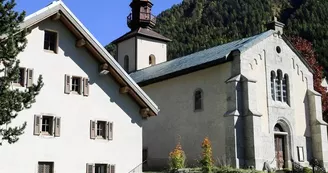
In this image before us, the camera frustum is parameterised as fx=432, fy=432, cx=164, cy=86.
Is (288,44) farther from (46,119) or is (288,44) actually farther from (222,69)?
(46,119)

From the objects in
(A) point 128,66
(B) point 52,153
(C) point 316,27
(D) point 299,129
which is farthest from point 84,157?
(C) point 316,27

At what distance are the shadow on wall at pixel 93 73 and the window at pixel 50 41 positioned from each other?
0.23 meters

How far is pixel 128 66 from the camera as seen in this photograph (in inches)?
1688

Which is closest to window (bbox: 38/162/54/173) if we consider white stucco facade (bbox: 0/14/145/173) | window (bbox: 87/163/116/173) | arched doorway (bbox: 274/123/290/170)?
white stucco facade (bbox: 0/14/145/173)

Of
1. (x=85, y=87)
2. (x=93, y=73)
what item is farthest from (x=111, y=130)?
(x=93, y=73)

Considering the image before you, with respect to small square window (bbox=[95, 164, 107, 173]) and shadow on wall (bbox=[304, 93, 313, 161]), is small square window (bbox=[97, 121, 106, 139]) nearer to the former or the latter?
small square window (bbox=[95, 164, 107, 173])

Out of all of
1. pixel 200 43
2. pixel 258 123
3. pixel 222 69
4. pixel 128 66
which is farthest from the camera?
pixel 200 43

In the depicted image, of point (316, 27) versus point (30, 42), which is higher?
point (316, 27)

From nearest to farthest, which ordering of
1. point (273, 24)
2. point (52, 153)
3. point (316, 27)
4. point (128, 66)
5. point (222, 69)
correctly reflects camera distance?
point (52, 153), point (222, 69), point (273, 24), point (128, 66), point (316, 27)

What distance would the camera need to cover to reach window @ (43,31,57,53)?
64.2 ft

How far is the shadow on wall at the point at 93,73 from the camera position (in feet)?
65.5

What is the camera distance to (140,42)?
4244 cm

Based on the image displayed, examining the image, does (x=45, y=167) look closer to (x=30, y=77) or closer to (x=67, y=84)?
(x=67, y=84)

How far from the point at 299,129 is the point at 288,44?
578cm
